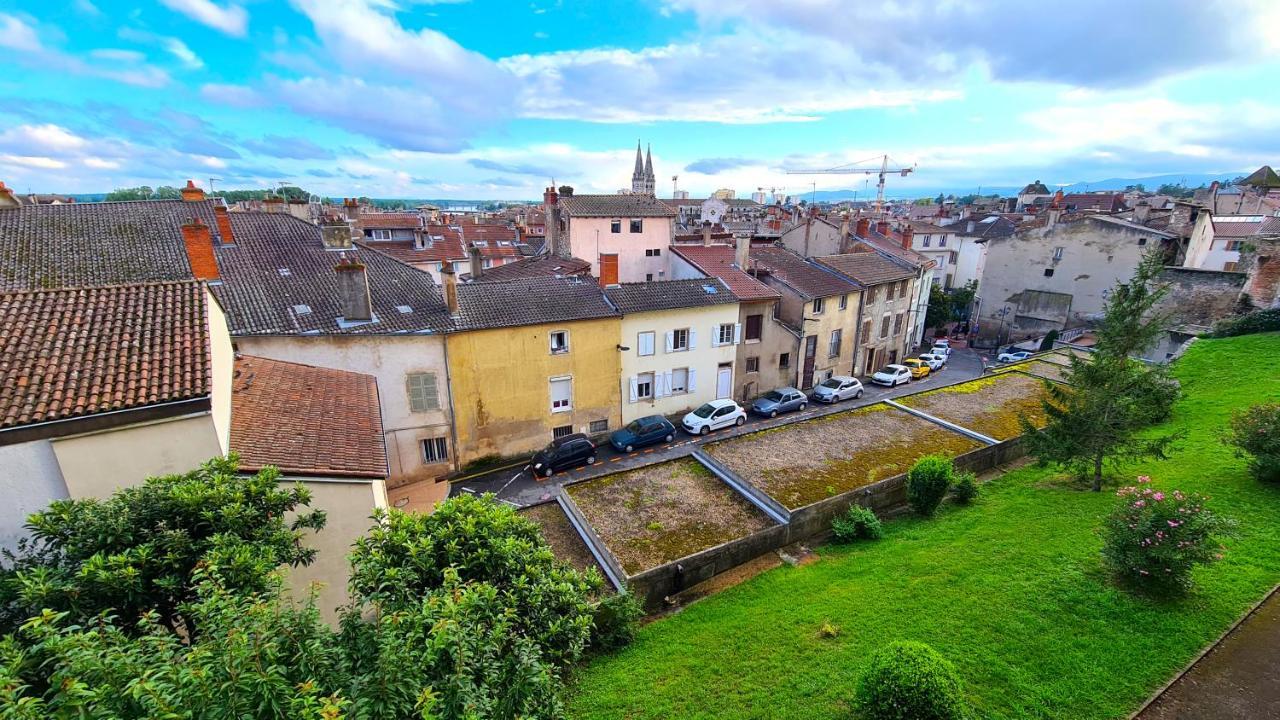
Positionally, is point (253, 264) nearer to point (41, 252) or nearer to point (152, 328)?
point (41, 252)

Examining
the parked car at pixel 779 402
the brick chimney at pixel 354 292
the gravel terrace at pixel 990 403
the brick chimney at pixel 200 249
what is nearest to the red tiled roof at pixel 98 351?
the brick chimney at pixel 200 249

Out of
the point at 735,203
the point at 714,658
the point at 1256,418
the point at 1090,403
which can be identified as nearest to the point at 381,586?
the point at 714,658

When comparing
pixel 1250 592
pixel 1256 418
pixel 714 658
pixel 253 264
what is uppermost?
pixel 253 264

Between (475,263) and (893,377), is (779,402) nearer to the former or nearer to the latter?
(893,377)

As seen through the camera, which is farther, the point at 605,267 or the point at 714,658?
the point at 605,267

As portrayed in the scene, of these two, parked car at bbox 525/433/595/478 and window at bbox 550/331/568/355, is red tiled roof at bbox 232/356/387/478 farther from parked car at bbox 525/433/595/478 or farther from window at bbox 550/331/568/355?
window at bbox 550/331/568/355

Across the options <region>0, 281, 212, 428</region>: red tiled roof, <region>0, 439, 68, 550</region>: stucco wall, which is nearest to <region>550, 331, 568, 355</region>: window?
<region>0, 281, 212, 428</region>: red tiled roof

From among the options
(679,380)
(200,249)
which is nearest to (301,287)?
(200,249)

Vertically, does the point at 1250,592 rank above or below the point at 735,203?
below
